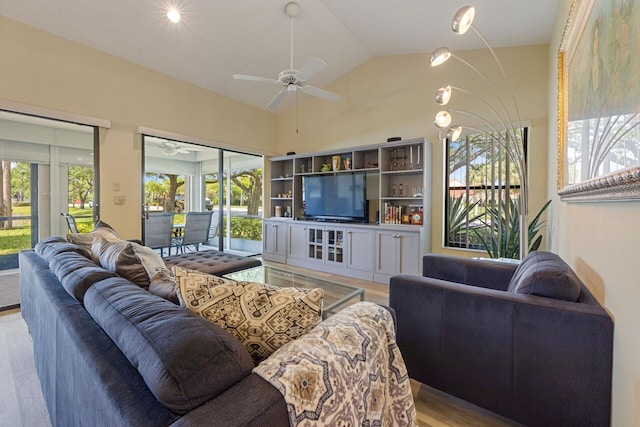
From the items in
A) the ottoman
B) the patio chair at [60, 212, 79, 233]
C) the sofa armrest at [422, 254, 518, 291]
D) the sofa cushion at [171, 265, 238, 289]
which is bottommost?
the ottoman

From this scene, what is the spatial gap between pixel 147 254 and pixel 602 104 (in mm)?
2317

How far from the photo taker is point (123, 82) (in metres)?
3.65

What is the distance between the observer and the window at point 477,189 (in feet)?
11.7

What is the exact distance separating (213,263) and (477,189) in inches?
131

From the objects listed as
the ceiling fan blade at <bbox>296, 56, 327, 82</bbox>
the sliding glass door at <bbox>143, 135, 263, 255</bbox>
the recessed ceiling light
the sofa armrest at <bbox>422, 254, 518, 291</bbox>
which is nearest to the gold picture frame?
the sofa armrest at <bbox>422, 254, 518, 291</bbox>

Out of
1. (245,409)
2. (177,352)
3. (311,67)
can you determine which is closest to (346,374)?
(245,409)

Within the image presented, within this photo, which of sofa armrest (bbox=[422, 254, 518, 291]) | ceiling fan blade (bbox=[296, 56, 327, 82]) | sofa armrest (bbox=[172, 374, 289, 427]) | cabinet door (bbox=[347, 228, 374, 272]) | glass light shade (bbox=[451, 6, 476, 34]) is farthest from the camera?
cabinet door (bbox=[347, 228, 374, 272])

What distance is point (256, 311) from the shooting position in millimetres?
962

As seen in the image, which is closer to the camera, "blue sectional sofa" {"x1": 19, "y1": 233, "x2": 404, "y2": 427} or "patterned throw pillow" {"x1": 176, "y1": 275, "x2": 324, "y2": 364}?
"blue sectional sofa" {"x1": 19, "y1": 233, "x2": 404, "y2": 427}

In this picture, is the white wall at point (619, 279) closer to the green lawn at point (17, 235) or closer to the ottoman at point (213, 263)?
the ottoman at point (213, 263)

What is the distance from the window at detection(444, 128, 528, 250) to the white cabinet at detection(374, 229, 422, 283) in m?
0.56

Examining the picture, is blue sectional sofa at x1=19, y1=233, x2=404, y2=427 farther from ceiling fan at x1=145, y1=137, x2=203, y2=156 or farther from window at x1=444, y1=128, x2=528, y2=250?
ceiling fan at x1=145, y1=137, x2=203, y2=156

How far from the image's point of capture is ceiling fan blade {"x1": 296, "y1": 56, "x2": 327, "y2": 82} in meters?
2.66

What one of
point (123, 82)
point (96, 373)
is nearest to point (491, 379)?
point (96, 373)
